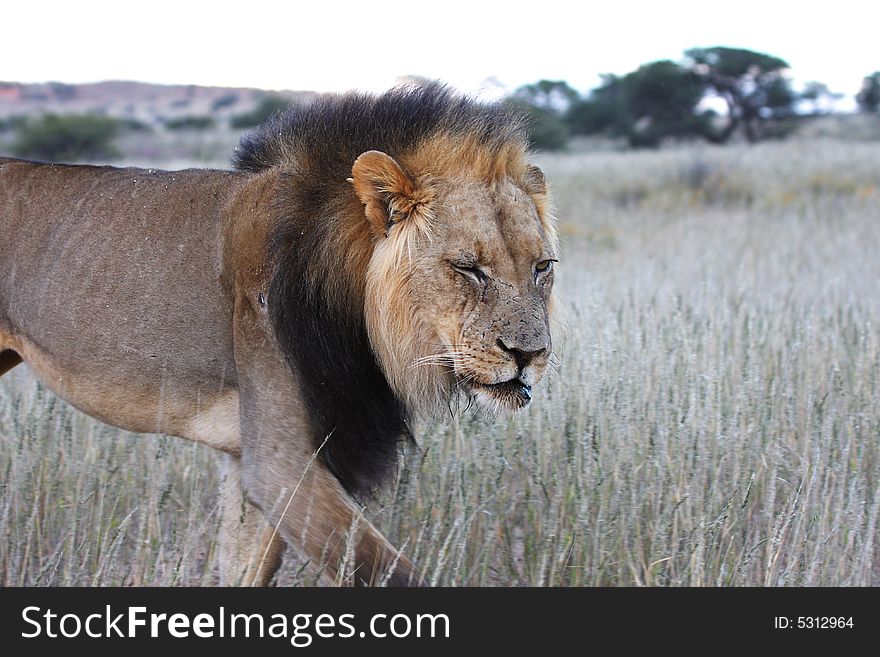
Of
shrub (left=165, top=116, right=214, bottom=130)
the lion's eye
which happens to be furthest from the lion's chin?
shrub (left=165, top=116, right=214, bottom=130)

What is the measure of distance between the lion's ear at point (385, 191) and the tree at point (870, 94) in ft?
118

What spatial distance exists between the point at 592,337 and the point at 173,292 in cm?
302

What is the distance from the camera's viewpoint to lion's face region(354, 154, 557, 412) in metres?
3.13

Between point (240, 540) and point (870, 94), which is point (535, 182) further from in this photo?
point (870, 94)

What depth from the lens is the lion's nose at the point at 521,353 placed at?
3.09m

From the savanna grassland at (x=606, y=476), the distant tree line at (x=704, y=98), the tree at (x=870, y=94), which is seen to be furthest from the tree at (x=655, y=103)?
the savanna grassland at (x=606, y=476)

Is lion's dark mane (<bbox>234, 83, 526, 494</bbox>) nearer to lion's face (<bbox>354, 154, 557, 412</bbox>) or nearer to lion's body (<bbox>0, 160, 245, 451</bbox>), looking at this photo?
lion's face (<bbox>354, 154, 557, 412</bbox>)

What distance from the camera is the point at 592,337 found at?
241 inches

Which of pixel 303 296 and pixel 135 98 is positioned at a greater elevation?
pixel 303 296

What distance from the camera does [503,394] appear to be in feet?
10.5

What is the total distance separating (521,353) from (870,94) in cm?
3749

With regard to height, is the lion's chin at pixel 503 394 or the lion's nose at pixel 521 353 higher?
the lion's nose at pixel 521 353

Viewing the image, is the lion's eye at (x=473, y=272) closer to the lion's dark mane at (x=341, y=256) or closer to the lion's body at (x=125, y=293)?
the lion's dark mane at (x=341, y=256)

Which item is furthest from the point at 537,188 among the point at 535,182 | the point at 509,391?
the point at 509,391
